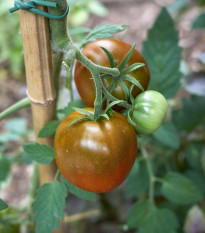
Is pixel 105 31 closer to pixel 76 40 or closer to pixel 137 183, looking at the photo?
pixel 137 183

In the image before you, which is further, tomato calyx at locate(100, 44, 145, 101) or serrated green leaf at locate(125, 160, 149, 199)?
serrated green leaf at locate(125, 160, 149, 199)

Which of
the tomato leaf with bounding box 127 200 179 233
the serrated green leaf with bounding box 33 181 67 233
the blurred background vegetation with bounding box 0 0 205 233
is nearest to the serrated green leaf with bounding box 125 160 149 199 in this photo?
the tomato leaf with bounding box 127 200 179 233

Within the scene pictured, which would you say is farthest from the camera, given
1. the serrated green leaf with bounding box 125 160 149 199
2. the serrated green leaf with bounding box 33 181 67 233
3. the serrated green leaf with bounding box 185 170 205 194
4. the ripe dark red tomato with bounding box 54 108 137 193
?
the serrated green leaf with bounding box 185 170 205 194

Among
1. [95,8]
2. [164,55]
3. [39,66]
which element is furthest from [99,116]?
[95,8]

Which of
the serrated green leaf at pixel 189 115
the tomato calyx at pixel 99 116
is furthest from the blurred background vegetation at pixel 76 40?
the tomato calyx at pixel 99 116

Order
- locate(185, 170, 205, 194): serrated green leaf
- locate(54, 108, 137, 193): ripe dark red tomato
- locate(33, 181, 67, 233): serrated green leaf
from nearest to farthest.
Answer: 1. locate(54, 108, 137, 193): ripe dark red tomato
2. locate(33, 181, 67, 233): serrated green leaf
3. locate(185, 170, 205, 194): serrated green leaf

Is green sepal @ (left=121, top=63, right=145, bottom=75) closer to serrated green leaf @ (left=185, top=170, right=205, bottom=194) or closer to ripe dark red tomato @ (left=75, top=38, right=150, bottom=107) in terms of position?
ripe dark red tomato @ (left=75, top=38, right=150, bottom=107)
